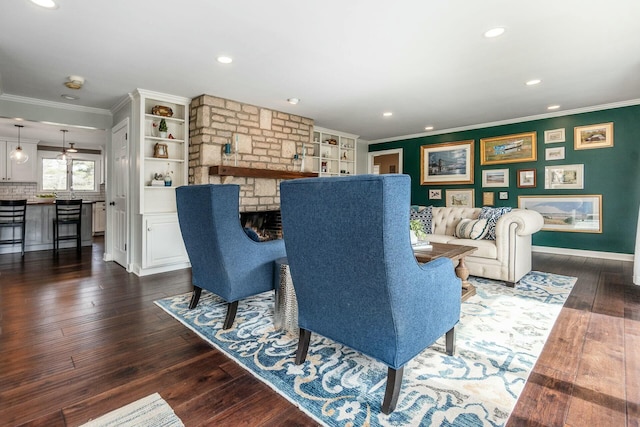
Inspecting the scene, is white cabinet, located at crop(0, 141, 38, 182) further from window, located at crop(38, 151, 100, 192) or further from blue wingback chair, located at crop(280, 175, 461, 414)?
blue wingback chair, located at crop(280, 175, 461, 414)

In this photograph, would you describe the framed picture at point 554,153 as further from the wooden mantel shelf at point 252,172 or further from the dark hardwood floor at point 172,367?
the wooden mantel shelf at point 252,172

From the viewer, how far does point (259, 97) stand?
4441 mm

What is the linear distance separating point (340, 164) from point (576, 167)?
4.17 meters

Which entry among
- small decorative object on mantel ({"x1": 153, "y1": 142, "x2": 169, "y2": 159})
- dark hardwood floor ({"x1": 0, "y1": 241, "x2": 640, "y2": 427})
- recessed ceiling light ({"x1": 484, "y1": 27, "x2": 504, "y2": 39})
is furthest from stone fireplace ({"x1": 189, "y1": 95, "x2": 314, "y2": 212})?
recessed ceiling light ({"x1": 484, "y1": 27, "x2": 504, "y2": 39})

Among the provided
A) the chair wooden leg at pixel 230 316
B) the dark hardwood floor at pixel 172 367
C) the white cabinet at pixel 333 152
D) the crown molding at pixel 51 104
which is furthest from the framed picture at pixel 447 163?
the crown molding at pixel 51 104

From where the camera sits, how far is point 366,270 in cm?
139

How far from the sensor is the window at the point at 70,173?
26.6ft

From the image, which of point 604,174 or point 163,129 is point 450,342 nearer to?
point 163,129

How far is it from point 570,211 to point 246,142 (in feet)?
17.5

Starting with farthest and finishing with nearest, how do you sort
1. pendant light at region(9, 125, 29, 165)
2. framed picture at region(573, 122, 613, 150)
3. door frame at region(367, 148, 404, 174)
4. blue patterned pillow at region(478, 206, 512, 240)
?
door frame at region(367, 148, 404, 174), pendant light at region(9, 125, 29, 165), framed picture at region(573, 122, 613, 150), blue patterned pillow at region(478, 206, 512, 240)

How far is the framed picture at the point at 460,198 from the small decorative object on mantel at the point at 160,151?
5322 mm

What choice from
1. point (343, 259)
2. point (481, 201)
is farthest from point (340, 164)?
point (343, 259)

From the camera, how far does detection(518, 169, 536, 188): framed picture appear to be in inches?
224

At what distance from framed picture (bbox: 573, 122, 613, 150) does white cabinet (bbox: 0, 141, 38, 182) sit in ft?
36.6
